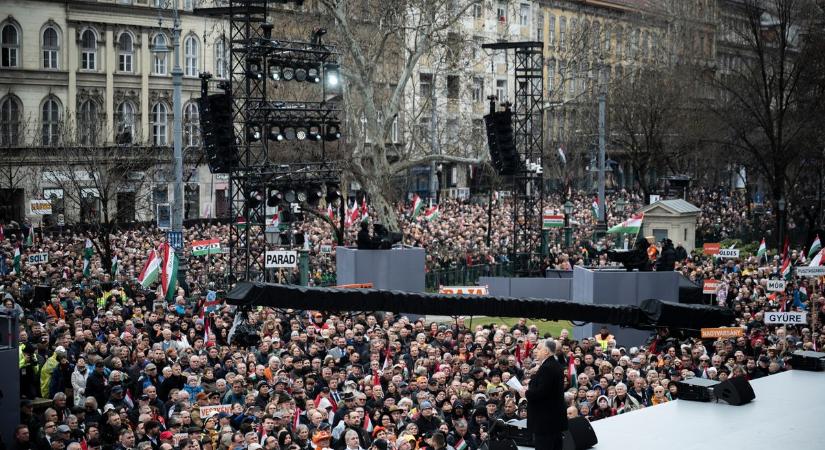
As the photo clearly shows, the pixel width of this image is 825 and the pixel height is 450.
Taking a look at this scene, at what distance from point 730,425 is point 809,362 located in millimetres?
3530

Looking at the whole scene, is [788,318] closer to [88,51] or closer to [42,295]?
[42,295]

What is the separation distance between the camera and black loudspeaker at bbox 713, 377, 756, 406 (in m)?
12.6

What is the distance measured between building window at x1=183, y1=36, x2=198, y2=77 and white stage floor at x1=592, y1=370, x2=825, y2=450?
5323 centimetres

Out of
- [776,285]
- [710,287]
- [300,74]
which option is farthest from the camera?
[300,74]

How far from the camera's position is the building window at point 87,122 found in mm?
51125

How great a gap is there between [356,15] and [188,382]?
117ft

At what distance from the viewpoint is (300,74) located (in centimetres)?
3070

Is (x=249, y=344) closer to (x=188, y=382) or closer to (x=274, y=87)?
(x=188, y=382)

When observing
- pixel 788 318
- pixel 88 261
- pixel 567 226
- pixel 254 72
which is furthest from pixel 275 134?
pixel 567 226

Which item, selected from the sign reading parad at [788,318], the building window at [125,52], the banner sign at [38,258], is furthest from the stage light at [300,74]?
the building window at [125,52]

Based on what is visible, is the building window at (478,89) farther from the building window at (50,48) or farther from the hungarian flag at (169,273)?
the hungarian flag at (169,273)

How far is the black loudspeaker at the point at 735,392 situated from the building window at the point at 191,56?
176 ft

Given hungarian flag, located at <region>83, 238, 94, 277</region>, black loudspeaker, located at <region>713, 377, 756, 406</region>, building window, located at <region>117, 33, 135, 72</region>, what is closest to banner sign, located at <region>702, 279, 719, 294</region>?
hungarian flag, located at <region>83, 238, 94, 277</region>

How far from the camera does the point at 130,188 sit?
5375 centimetres
